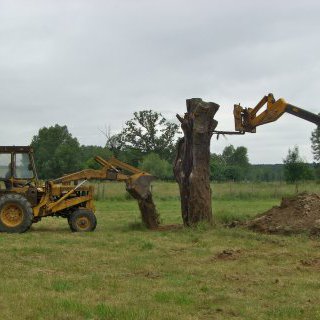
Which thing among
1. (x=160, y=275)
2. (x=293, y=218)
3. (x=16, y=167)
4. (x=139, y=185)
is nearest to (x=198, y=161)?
(x=139, y=185)

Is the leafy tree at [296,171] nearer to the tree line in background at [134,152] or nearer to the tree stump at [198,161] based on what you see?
the tree line in background at [134,152]

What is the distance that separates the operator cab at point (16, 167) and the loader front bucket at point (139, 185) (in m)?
2.55

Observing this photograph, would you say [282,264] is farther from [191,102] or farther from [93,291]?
[191,102]

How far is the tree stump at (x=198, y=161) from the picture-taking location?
15.1 meters

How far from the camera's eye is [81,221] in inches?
602

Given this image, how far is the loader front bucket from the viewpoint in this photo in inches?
602

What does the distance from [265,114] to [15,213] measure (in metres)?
7.01

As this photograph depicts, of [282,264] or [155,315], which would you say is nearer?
[155,315]

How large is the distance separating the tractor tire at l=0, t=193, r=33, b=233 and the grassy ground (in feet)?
2.04

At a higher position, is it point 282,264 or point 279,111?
point 279,111

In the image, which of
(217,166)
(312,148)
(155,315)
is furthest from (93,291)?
(312,148)

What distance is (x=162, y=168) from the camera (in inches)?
2547

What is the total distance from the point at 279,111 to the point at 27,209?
693 centimetres

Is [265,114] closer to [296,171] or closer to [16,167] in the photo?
[16,167]
